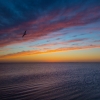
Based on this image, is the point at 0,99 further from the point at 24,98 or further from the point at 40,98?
the point at 40,98

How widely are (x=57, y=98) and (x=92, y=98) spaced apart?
23.9 ft

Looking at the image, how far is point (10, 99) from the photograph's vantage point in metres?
23.5

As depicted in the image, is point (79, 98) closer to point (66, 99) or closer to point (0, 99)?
point (66, 99)

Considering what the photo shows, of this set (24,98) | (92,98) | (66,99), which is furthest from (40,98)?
(92,98)

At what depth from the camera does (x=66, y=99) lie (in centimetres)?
2341

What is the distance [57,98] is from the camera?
24.0m

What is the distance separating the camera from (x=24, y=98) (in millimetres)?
23906

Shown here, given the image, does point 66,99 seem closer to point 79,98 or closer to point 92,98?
point 79,98

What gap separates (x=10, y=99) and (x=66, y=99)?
37.4ft

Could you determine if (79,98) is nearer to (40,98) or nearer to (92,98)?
(92,98)

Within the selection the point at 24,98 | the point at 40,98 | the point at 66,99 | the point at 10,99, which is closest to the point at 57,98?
the point at 66,99

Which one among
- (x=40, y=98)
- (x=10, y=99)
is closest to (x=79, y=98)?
(x=40, y=98)

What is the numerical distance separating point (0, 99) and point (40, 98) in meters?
8.17

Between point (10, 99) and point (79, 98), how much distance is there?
14204mm
